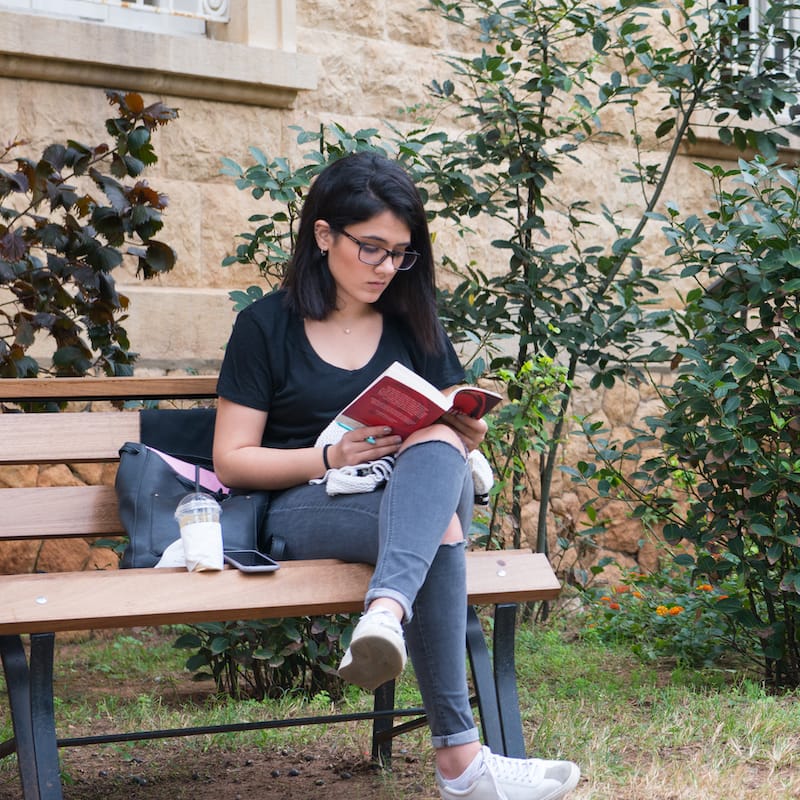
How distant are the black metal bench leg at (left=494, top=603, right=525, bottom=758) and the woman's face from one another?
0.82 meters

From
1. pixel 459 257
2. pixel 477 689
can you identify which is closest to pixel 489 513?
pixel 459 257

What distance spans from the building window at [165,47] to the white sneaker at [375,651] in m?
2.96

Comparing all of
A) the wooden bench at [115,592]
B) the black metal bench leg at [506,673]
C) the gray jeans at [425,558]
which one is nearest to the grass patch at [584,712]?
the black metal bench leg at [506,673]

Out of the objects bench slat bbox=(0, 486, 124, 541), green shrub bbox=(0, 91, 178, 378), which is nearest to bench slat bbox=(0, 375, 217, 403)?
bench slat bbox=(0, 486, 124, 541)

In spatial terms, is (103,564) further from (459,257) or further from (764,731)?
(764,731)

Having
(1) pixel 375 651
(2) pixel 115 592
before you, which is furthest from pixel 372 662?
(2) pixel 115 592

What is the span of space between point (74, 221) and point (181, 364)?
1156 millimetres

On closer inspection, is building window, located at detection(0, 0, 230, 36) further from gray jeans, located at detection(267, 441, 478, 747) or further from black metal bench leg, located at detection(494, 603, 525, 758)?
black metal bench leg, located at detection(494, 603, 525, 758)

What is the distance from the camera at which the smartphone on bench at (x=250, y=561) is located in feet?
7.99

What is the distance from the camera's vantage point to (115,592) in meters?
2.32

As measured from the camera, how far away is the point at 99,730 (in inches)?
138

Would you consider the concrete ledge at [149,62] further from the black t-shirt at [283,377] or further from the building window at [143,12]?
the black t-shirt at [283,377]

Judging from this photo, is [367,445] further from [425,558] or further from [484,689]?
[484,689]

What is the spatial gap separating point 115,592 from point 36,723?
0.94 ft
